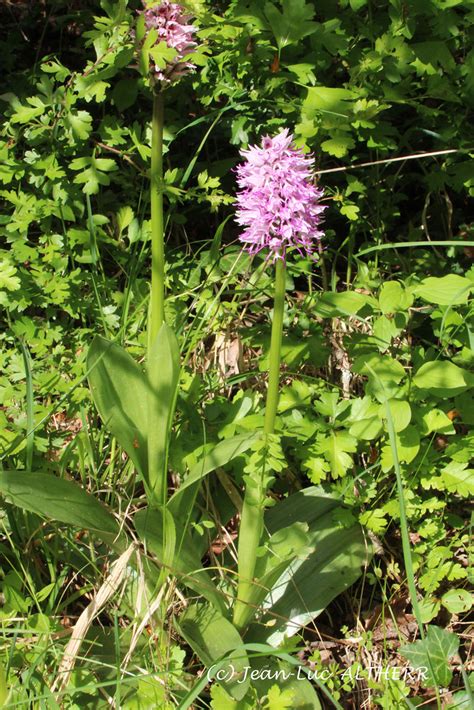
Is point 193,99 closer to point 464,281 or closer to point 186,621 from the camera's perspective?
point 464,281

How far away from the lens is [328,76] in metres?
2.67

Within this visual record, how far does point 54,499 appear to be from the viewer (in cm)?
171

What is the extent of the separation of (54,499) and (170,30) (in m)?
1.16

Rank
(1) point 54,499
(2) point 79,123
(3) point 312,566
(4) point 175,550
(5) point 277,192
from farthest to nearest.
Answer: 1. (2) point 79,123
2. (3) point 312,566
3. (4) point 175,550
4. (1) point 54,499
5. (5) point 277,192

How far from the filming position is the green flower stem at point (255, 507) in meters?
1.59

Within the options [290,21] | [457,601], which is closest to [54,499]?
[457,601]

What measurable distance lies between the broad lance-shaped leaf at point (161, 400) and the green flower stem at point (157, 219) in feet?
0.22

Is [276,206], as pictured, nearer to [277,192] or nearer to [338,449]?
[277,192]

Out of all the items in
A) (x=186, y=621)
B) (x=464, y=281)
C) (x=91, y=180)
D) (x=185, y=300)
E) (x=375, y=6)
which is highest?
(x=375, y=6)

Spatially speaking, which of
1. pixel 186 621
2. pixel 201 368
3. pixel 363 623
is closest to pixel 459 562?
pixel 363 623

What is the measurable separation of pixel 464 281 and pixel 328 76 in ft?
3.86

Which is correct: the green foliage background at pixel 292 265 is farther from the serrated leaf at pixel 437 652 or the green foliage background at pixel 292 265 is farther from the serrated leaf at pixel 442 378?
the serrated leaf at pixel 437 652

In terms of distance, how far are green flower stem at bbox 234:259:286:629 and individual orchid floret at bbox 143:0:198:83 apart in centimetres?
59

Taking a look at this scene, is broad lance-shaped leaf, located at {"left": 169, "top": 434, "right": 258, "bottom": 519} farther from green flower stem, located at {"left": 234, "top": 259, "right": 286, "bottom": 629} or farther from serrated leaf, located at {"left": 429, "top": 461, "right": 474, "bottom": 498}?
serrated leaf, located at {"left": 429, "top": 461, "right": 474, "bottom": 498}
